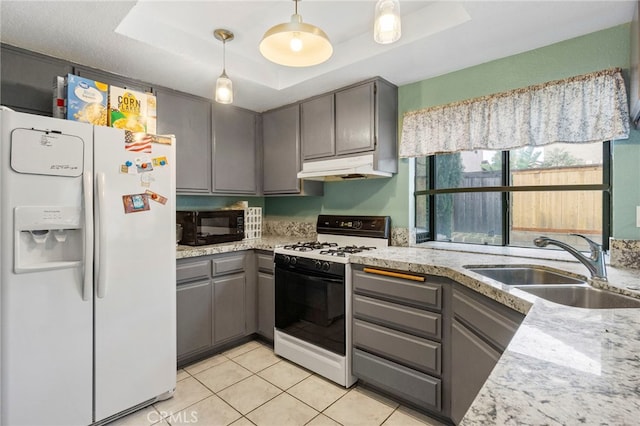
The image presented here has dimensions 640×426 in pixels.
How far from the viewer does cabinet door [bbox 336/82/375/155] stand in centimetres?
252

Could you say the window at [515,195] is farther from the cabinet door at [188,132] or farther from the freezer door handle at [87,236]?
the freezer door handle at [87,236]

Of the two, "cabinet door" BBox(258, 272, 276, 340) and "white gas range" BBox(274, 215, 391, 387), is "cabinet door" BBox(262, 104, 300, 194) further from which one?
"cabinet door" BBox(258, 272, 276, 340)

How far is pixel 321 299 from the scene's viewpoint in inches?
91.9

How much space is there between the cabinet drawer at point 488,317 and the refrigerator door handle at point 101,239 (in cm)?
195

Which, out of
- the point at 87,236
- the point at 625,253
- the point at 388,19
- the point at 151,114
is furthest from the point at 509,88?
the point at 87,236

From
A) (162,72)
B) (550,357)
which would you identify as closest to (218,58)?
(162,72)

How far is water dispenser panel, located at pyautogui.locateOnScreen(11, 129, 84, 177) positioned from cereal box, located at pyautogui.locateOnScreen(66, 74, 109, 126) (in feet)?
0.85

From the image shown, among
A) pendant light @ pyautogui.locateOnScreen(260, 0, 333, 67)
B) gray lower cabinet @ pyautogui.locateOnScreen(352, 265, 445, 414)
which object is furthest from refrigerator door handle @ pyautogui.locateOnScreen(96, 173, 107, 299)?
gray lower cabinet @ pyautogui.locateOnScreen(352, 265, 445, 414)

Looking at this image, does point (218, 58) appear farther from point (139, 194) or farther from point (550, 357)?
point (550, 357)

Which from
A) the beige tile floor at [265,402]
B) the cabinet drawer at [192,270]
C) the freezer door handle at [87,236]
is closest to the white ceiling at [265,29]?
the freezer door handle at [87,236]

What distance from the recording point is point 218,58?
230 centimetres

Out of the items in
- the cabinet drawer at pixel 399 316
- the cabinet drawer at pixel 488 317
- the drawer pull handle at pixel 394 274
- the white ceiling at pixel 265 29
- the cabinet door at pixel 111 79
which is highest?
the white ceiling at pixel 265 29

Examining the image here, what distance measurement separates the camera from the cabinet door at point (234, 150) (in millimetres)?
3021

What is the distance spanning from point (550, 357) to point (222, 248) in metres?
2.33
